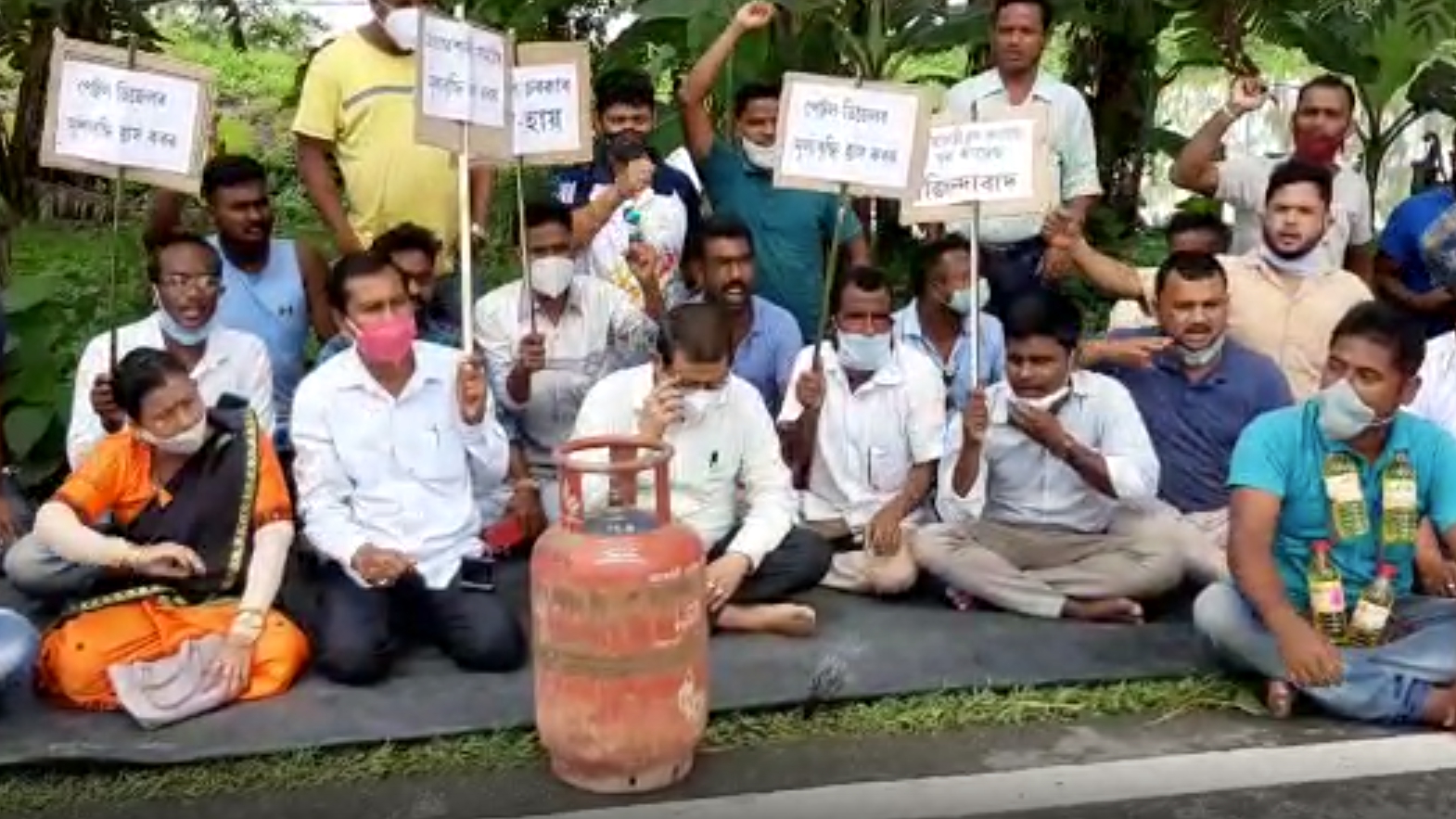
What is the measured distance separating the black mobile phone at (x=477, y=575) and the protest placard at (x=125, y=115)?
51.4 inches

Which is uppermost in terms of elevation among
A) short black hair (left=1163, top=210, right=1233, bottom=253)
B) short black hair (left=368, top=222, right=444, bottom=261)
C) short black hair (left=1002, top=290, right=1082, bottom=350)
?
short black hair (left=1163, top=210, right=1233, bottom=253)

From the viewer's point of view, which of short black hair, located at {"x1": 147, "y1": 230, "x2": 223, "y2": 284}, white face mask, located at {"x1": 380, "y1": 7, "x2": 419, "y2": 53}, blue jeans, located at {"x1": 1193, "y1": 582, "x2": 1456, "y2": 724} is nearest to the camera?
blue jeans, located at {"x1": 1193, "y1": 582, "x2": 1456, "y2": 724}

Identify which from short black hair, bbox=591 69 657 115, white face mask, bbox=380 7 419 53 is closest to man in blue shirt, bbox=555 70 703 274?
short black hair, bbox=591 69 657 115

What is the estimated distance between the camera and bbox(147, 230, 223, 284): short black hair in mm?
5555

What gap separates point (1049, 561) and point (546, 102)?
6.63 ft

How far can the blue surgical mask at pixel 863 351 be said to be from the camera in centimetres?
579

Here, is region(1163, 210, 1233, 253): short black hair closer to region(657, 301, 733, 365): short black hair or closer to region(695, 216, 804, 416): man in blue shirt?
region(695, 216, 804, 416): man in blue shirt

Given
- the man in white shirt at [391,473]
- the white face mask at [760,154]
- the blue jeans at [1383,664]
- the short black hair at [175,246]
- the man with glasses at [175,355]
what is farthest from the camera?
the white face mask at [760,154]

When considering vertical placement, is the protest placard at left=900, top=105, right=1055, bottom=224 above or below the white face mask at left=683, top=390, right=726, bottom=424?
above

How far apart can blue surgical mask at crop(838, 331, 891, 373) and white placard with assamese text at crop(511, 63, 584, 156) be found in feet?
3.45

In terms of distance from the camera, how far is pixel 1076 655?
5168 mm

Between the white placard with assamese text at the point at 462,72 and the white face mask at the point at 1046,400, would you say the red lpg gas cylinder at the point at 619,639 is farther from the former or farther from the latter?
the white face mask at the point at 1046,400

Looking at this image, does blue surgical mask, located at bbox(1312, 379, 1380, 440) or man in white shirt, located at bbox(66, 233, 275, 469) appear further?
man in white shirt, located at bbox(66, 233, 275, 469)

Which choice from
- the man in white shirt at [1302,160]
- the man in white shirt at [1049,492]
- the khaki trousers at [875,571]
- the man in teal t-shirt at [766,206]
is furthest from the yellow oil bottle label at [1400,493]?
the man in teal t-shirt at [766,206]
